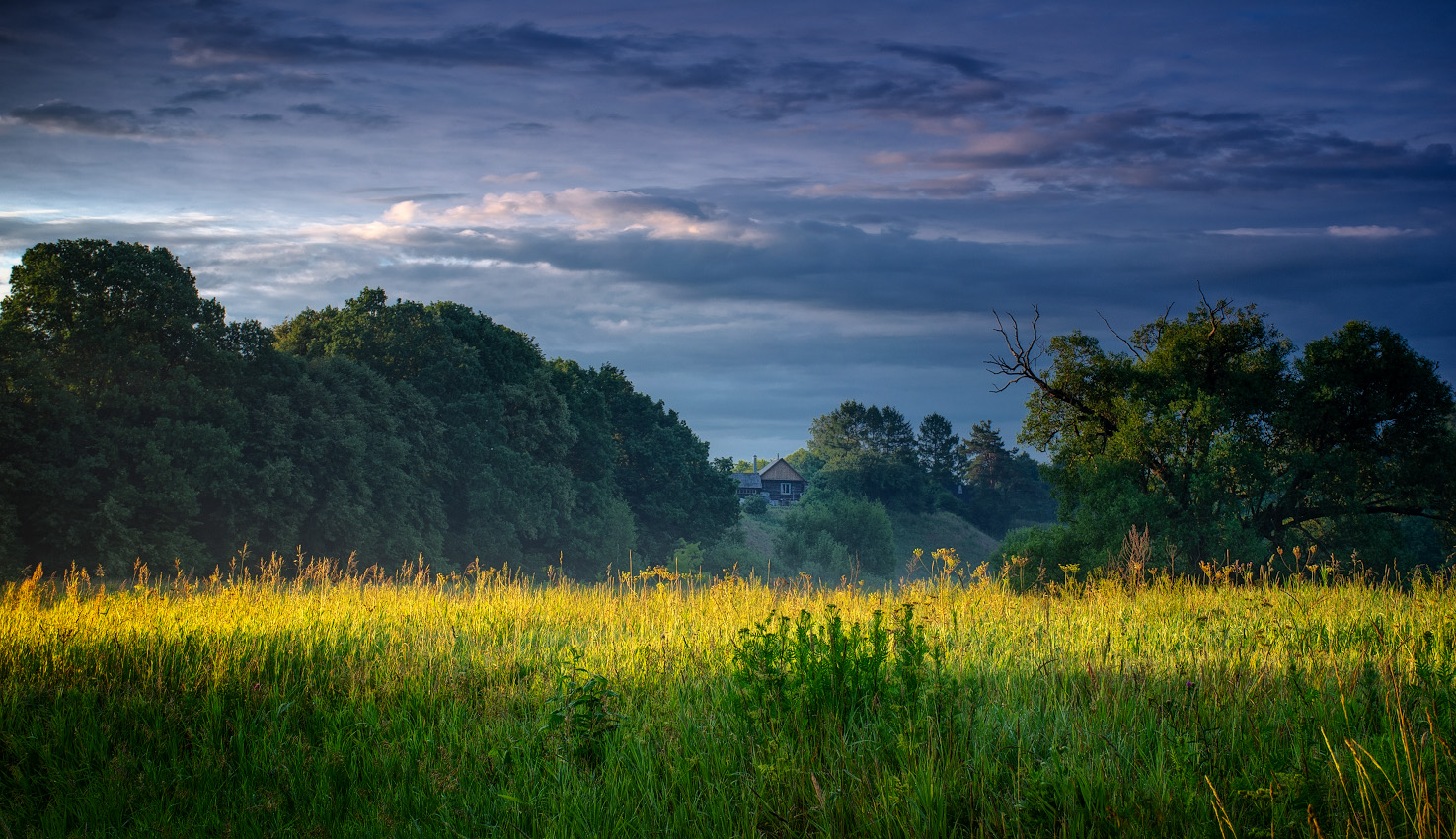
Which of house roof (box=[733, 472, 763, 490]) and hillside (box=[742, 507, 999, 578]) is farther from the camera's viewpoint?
house roof (box=[733, 472, 763, 490])

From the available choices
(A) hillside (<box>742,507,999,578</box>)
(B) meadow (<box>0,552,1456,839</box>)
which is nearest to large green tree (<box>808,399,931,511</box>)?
(A) hillside (<box>742,507,999,578</box>)

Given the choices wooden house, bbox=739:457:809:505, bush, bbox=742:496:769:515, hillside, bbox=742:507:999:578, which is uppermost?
wooden house, bbox=739:457:809:505

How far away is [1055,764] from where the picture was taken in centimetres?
370

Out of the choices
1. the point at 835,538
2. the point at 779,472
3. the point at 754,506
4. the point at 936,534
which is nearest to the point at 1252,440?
the point at 835,538

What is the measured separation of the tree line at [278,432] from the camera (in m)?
22.1

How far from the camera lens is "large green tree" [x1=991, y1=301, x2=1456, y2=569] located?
77.6 feet

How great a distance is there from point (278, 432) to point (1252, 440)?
30.2 meters

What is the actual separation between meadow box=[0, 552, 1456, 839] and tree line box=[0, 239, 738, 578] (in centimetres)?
1664

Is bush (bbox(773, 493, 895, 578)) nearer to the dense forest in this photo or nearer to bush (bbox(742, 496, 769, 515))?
bush (bbox(742, 496, 769, 515))

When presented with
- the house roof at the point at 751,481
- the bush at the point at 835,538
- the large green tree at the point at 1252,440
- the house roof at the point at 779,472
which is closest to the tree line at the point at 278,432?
the large green tree at the point at 1252,440

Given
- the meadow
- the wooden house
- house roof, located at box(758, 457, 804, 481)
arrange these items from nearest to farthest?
the meadow < the wooden house < house roof, located at box(758, 457, 804, 481)

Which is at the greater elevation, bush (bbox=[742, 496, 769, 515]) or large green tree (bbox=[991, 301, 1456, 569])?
large green tree (bbox=[991, 301, 1456, 569])

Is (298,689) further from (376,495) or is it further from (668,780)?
(376,495)

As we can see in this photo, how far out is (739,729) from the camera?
14.8 ft
